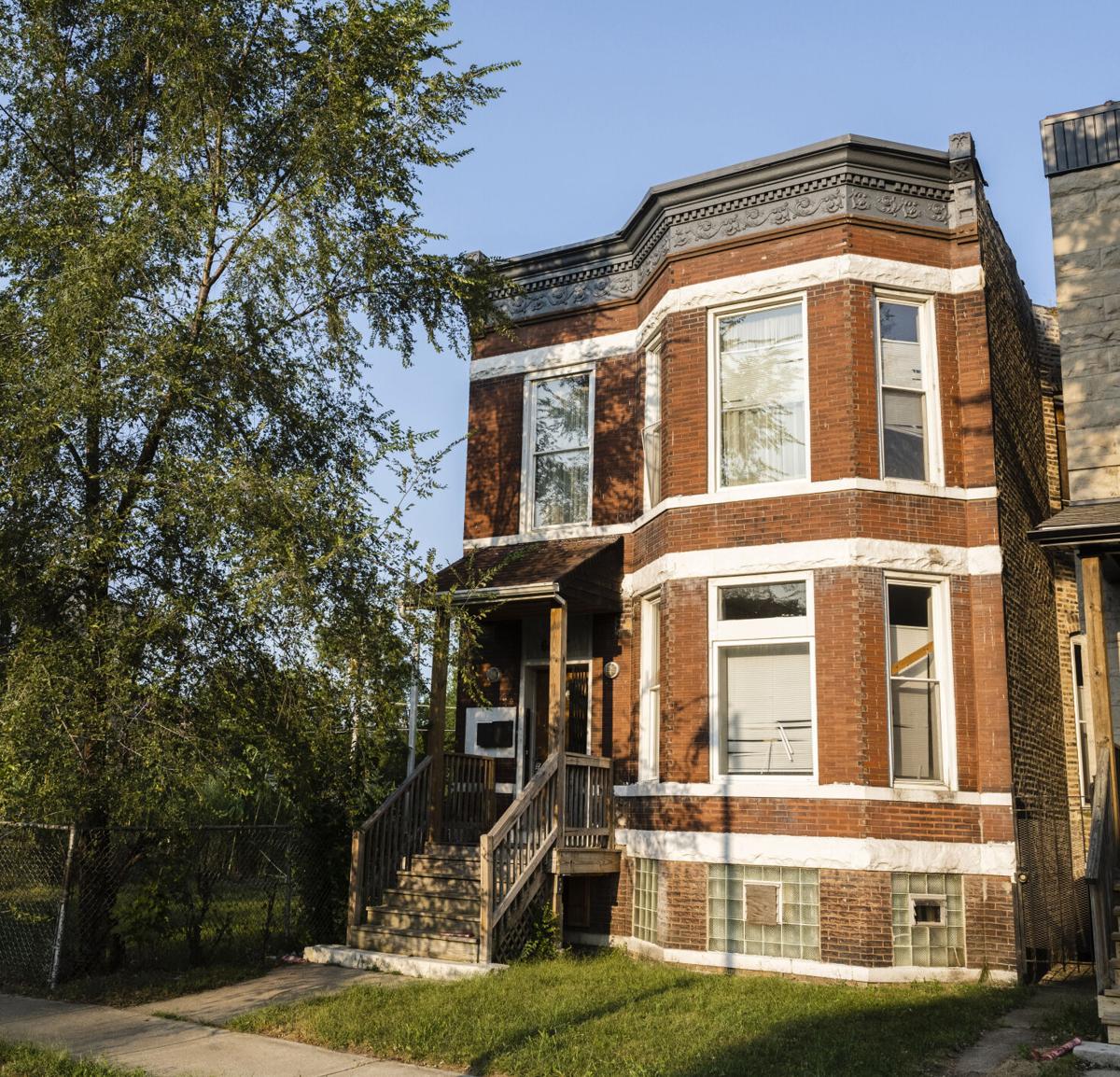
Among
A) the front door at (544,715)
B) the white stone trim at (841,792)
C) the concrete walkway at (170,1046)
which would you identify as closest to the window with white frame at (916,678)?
the white stone trim at (841,792)

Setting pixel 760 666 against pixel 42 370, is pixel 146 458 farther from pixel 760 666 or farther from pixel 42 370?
pixel 760 666

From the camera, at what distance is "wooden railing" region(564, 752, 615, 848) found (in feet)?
41.0

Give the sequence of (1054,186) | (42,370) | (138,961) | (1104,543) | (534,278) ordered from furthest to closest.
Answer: (534,278)
(1054,186)
(138,961)
(1104,543)
(42,370)

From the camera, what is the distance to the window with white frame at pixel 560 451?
14.5 metres

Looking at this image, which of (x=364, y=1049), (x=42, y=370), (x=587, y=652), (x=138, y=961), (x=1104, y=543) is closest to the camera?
(x=364, y=1049)

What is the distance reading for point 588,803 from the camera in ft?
41.7

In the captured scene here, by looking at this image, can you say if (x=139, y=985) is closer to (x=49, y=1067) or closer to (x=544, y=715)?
(x=49, y=1067)

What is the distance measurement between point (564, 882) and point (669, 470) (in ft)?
16.4

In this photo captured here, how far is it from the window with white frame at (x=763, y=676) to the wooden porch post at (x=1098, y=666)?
8.76 feet

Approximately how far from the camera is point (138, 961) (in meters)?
11.4

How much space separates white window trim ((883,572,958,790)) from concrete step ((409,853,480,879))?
461 cm

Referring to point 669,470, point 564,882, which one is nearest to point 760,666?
point 669,470

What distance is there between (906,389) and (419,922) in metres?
7.78

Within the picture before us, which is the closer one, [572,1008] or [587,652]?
[572,1008]
